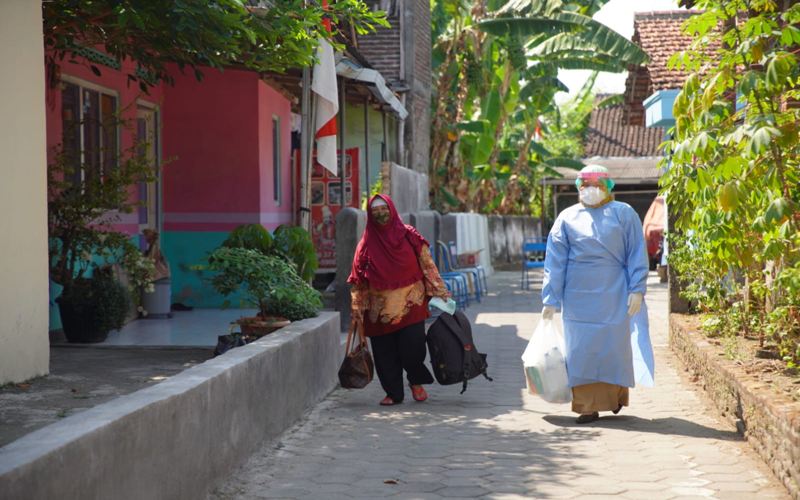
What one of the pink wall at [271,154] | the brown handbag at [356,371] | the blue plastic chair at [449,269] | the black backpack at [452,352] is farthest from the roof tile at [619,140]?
the brown handbag at [356,371]

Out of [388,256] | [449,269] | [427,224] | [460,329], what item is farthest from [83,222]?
[449,269]

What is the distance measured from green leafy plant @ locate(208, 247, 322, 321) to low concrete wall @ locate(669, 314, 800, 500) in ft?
10.8

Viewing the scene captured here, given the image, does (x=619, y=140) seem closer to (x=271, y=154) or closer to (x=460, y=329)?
(x=271, y=154)

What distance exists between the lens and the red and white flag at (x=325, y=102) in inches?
475

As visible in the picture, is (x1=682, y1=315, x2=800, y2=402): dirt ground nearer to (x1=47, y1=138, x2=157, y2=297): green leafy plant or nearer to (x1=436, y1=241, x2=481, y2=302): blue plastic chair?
(x1=47, y1=138, x2=157, y2=297): green leafy plant

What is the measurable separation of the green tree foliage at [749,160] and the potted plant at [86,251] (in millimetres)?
4743

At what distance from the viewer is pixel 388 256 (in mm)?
9664

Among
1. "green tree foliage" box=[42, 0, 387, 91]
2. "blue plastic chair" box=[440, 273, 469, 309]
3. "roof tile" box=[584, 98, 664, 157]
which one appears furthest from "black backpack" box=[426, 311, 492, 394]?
"roof tile" box=[584, 98, 664, 157]

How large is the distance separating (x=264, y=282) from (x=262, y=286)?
4 cm

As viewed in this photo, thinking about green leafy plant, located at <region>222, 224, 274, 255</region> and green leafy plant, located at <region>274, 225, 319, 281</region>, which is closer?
green leafy plant, located at <region>222, 224, 274, 255</region>

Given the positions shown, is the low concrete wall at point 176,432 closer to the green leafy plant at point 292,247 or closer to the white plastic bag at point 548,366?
the white plastic bag at point 548,366

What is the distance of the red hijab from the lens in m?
9.66

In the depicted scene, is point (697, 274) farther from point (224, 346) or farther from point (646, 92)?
point (646, 92)

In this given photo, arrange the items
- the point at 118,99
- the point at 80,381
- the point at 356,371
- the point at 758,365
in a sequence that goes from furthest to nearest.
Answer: the point at 118,99 → the point at 356,371 → the point at 758,365 → the point at 80,381
